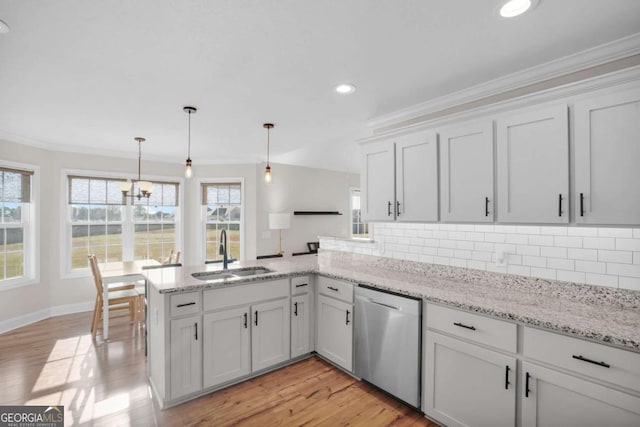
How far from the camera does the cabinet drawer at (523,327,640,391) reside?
1409 millimetres

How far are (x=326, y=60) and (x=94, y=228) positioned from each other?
4.79m

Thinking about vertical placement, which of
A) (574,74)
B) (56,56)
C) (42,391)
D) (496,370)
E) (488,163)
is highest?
(56,56)

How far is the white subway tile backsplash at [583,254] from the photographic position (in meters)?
2.02

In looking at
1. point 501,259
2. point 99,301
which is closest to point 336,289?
point 501,259

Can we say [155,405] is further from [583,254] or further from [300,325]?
[583,254]

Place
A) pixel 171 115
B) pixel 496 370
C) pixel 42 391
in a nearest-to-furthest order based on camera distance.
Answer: pixel 496 370
pixel 42 391
pixel 171 115

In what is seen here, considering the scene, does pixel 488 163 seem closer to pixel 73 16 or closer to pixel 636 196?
pixel 636 196

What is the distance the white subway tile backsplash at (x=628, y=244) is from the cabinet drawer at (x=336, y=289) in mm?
1858

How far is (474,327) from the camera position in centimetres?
193

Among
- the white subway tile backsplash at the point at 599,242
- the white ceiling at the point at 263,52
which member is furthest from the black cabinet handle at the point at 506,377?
the white ceiling at the point at 263,52

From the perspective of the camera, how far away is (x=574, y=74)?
6.66 feet

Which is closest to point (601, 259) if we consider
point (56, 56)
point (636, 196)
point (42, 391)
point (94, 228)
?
point (636, 196)
